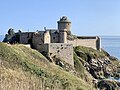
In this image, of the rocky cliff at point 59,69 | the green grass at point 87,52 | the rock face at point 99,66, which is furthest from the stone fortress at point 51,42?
the rock face at point 99,66

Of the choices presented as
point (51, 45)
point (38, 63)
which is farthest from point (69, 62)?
point (38, 63)

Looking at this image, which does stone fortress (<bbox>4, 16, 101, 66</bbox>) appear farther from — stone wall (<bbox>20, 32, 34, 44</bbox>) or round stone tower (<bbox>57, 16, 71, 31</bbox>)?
round stone tower (<bbox>57, 16, 71, 31</bbox>)

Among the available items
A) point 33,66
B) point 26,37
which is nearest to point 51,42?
point 26,37

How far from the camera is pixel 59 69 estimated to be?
46938 millimetres

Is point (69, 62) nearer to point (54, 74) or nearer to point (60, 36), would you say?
point (60, 36)

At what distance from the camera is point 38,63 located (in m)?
45.9

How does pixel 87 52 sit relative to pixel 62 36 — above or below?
below

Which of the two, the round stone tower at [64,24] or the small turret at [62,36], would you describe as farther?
the round stone tower at [64,24]

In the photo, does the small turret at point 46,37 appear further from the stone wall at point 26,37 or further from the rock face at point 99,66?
the rock face at point 99,66

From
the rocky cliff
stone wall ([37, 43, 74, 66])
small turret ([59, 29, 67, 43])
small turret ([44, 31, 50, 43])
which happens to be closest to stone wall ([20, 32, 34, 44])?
small turret ([44, 31, 50, 43])

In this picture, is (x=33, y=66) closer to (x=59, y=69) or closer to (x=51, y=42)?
(x=59, y=69)

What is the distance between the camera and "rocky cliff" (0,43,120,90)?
3733cm

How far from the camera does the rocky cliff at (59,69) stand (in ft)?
122

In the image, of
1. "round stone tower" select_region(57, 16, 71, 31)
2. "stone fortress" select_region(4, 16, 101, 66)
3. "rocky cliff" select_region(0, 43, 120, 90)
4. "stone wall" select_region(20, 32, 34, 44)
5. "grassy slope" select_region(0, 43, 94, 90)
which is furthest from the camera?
"round stone tower" select_region(57, 16, 71, 31)
